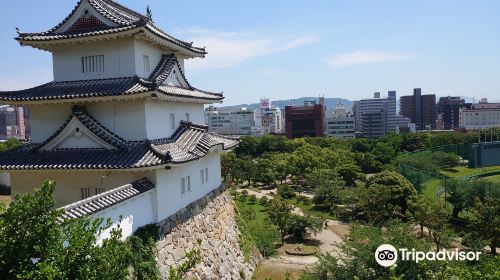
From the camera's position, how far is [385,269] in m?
13.7

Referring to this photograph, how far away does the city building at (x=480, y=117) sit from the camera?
12669 cm

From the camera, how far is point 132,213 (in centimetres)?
1278

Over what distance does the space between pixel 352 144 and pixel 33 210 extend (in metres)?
72.3

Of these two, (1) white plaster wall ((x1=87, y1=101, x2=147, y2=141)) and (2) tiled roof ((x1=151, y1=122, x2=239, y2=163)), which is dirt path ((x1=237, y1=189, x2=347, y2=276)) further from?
(1) white plaster wall ((x1=87, y1=101, x2=147, y2=141))

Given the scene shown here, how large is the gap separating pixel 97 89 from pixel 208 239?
7.72 meters

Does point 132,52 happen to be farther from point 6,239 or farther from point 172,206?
point 6,239

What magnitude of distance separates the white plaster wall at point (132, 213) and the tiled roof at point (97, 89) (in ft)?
12.5

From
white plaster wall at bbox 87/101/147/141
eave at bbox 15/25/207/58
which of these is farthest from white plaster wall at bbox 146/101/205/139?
eave at bbox 15/25/207/58

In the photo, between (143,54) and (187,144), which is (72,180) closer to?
(187,144)

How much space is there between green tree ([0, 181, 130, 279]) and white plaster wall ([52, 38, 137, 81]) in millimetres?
9850

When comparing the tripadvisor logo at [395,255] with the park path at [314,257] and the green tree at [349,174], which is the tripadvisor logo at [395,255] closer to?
the park path at [314,257]

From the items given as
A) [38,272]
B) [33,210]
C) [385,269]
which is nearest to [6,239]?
[33,210]

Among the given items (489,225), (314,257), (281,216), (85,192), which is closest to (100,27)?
(85,192)

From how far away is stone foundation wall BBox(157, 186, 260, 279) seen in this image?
46.7 ft
